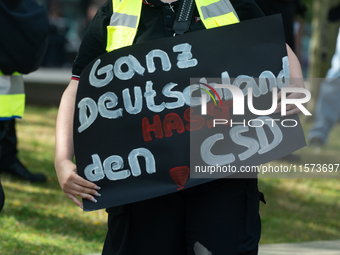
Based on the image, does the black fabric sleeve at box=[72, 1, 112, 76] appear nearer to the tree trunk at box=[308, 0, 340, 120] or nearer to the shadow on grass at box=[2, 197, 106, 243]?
the shadow on grass at box=[2, 197, 106, 243]

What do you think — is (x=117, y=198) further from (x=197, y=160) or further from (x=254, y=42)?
(x=254, y=42)

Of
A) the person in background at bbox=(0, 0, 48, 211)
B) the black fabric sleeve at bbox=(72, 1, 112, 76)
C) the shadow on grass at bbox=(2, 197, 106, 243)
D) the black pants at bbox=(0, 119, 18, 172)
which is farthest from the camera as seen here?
the black pants at bbox=(0, 119, 18, 172)

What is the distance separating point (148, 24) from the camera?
1.79 m

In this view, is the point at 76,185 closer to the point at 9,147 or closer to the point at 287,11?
the point at 9,147

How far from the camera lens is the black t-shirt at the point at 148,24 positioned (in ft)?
5.83

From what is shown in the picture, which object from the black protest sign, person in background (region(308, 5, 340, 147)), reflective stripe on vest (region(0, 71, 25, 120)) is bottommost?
person in background (region(308, 5, 340, 147))

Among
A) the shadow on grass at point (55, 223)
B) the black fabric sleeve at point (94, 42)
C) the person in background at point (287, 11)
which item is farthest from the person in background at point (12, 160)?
the black fabric sleeve at point (94, 42)

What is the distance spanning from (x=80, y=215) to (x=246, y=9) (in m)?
2.97

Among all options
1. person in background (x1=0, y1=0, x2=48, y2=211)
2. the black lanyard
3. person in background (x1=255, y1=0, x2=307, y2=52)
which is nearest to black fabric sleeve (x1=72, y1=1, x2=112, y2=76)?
the black lanyard

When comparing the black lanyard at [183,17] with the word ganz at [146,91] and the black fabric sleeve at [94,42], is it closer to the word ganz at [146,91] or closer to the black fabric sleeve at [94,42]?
the word ganz at [146,91]

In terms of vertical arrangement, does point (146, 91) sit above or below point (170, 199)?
above

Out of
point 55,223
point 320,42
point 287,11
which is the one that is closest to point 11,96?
point 55,223

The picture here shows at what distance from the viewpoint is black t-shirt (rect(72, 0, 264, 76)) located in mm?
1778

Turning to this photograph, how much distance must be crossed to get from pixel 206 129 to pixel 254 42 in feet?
1.22
